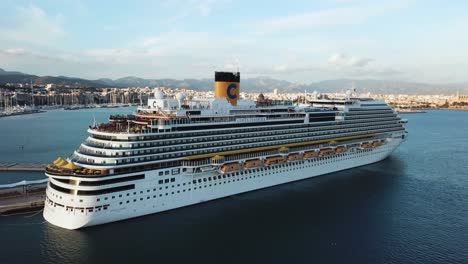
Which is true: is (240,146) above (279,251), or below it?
above

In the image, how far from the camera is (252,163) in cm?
2855

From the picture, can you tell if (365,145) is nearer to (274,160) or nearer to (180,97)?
(274,160)

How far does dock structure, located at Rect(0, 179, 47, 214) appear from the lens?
24913mm

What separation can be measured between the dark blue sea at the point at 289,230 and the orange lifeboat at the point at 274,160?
2203 millimetres

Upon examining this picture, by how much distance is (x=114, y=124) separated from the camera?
26.0 m

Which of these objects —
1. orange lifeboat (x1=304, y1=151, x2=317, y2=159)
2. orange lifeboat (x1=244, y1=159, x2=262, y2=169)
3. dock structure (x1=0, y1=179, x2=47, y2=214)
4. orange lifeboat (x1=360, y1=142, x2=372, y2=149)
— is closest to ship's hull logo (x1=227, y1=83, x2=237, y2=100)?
orange lifeboat (x1=244, y1=159, x2=262, y2=169)

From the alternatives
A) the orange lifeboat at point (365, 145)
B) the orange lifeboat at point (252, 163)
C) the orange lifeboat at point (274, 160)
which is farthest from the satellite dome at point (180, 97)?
the orange lifeboat at point (365, 145)

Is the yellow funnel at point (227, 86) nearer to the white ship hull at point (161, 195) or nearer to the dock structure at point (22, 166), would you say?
the white ship hull at point (161, 195)

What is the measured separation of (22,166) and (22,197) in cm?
1356

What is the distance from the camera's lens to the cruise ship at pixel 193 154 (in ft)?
71.6

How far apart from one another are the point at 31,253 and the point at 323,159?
24.4 meters

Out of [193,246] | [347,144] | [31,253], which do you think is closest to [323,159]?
[347,144]

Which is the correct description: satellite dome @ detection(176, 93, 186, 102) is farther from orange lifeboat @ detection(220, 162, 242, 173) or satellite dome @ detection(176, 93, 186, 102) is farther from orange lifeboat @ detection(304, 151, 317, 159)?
orange lifeboat @ detection(304, 151, 317, 159)

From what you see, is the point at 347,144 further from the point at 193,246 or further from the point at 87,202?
the point at 87,202
